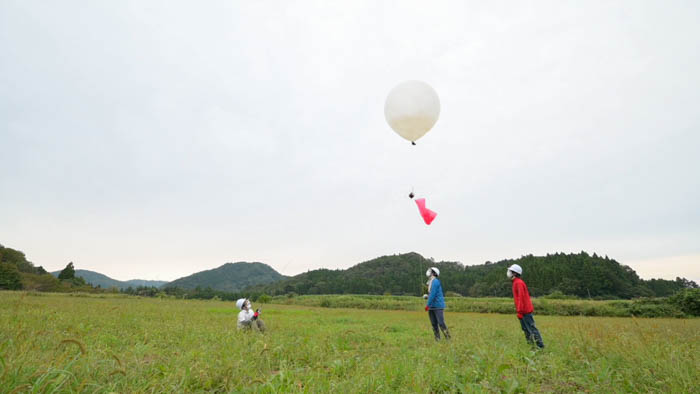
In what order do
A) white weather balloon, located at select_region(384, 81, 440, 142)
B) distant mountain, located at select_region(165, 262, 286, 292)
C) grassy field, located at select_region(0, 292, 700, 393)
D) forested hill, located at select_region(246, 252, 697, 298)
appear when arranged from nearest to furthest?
grassy field, located at select_region(0, 292, 700, 393)
white weather balloon, located at select_region(384, 81, 440, 142)
forested hill, located at select_region(246, 252, 697, 298)
distant mountain, located at select_region(165, 262, 286, 292)

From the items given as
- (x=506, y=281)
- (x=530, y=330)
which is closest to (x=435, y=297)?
(x=530, y=330)

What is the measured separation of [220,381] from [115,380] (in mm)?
1218

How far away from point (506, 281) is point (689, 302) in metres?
33.5

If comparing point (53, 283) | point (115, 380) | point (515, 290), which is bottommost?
point (115, 380)

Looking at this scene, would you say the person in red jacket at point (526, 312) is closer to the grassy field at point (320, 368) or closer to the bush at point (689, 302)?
the grassy field at point (320, 368)

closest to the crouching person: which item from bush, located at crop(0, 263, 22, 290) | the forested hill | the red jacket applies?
the red jacket

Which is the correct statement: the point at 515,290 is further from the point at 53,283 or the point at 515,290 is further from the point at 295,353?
the point at 53,283

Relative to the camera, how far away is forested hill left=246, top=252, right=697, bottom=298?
55.9 m

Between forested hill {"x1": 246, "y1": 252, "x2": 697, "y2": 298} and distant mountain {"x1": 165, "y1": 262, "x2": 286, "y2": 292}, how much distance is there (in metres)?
59.7

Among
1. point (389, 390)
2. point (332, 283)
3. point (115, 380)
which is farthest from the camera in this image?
point (332, 283)

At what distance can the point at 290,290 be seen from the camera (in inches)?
2867

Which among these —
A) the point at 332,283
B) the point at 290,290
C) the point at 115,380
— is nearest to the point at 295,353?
the point at 115,380

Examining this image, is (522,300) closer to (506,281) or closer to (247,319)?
(247,319)

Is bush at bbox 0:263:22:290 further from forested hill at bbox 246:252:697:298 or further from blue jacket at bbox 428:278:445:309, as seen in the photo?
blue jacket at bbox 428:278:445:309
